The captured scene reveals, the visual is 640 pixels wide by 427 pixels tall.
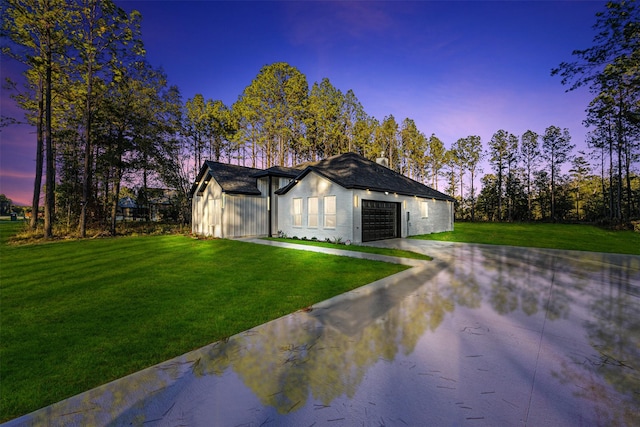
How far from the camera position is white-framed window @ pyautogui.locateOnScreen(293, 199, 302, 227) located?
54.0ft

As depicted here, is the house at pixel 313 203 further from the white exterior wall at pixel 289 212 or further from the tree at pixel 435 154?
the tree at pixel 435 154

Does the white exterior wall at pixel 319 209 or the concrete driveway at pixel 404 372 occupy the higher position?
the white exterior wall at pixel 319 209

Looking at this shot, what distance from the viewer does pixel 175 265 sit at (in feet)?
27.8

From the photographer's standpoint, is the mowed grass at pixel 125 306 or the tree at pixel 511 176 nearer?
the mowed grass at pixel 125 306

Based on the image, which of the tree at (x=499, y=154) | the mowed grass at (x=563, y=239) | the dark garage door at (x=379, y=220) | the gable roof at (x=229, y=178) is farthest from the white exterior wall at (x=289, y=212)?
the tree at (x=499, y=154)

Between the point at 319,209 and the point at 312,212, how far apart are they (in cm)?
70

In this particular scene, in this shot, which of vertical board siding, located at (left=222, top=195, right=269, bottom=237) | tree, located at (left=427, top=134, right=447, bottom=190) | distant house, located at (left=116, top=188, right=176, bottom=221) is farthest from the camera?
tree, located at (left=427, top=134, right=447, bottom=190)

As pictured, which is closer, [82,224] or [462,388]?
[462,388]

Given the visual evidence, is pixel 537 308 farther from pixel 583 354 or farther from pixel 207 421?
pixel 207 421

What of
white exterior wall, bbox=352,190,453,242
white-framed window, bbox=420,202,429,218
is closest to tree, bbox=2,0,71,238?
white exterior wall, bbox=352,190,453,242

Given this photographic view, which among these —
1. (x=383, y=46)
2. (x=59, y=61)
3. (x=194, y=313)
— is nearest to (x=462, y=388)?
(x=194, y=313)

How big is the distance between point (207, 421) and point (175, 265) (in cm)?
764

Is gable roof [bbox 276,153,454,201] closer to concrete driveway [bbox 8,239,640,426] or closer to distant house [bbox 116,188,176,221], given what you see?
concrete driveway [bbox 8,239,640,426]

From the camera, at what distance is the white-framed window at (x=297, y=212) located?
54.0 feet
